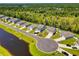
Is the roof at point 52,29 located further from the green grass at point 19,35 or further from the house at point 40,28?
the green grass at point 19,35

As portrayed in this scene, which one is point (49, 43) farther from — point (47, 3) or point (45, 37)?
point (47, 3)

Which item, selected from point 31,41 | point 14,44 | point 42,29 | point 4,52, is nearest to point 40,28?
point 42,29

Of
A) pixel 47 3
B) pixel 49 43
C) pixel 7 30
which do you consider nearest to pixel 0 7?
pixel 7 30

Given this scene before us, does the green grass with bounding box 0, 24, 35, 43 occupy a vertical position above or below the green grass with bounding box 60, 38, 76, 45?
above

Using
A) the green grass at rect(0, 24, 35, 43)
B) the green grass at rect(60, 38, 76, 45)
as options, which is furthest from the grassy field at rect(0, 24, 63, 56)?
the green grass at rect(60, 38, 76, 45)

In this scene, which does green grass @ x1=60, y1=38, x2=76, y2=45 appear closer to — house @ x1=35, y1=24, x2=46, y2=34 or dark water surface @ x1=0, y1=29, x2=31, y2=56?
house @ x1=35, y1=24, x2=46, y2=34

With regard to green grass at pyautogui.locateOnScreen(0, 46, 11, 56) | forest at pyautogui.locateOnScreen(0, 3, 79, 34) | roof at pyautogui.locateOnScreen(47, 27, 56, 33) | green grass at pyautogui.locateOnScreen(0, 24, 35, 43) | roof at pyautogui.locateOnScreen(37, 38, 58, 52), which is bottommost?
green grass at pyautogui.locateOnScreen(0, 46, 11, 56)

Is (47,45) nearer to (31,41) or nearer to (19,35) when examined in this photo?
(31,41)
